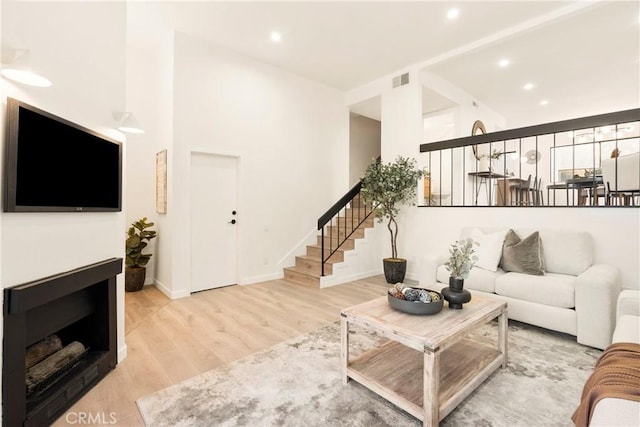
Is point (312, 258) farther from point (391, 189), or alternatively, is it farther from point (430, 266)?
point (430, 266)

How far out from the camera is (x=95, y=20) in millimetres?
2098

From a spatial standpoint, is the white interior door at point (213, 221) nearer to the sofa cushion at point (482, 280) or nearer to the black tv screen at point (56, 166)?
the black tv screen at point (56, 166)

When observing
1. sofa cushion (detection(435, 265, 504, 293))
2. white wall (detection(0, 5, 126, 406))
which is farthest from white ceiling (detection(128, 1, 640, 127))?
sofa cushion (detection(435, 265, 504, 293))

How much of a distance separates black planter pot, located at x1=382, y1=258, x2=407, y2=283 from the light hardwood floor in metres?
0.16

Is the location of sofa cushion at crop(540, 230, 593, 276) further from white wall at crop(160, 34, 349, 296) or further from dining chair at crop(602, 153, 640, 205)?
white wall at crop(160, 34, 349, 296)

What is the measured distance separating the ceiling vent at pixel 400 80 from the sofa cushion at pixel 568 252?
3315 millimetres

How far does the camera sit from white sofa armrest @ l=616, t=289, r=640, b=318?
6.98 ft

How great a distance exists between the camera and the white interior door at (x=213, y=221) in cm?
422

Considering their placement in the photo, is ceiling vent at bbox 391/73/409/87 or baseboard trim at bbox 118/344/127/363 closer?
baseboard trim at bbox 118/344/127/363

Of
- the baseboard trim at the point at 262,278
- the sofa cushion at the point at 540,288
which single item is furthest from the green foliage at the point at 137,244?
the sofa cushion at the point at 540,288

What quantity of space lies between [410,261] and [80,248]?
4.43 m

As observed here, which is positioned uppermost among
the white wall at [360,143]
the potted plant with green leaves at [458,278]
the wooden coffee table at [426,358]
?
the white wall at [360,143]

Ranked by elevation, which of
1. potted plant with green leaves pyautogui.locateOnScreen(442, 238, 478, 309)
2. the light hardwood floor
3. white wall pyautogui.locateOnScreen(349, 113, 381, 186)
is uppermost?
white wall pyautogui.locateOnScreen(349, 113, 381, 186)

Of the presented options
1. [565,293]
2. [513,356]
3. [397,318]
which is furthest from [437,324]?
[565,293]
